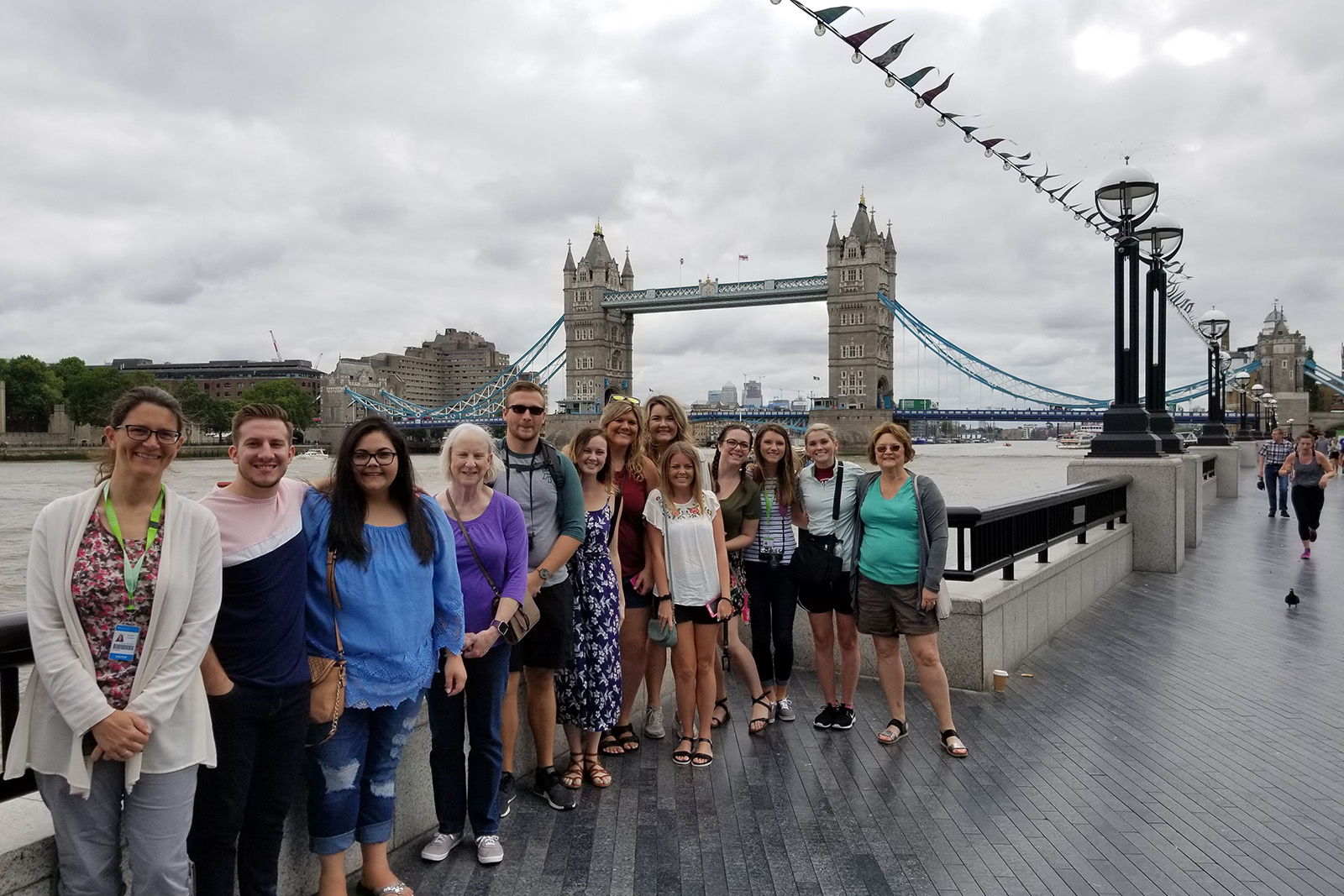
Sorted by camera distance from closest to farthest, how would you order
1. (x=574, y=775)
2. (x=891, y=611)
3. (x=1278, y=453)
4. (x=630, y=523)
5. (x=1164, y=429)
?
(x=574, y=775) < (x=630, y=523) < (x=891, y=611) < (x=1164, y=429) < (x=1278, y=453)

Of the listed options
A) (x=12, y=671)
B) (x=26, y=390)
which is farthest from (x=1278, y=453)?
(x=26, y=390)

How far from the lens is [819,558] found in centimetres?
361

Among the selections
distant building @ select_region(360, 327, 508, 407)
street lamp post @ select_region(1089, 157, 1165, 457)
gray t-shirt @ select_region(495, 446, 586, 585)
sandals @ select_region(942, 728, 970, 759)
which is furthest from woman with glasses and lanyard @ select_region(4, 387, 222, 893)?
distant building @ select_region(360, 327, 508, 407)

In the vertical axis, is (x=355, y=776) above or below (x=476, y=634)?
below

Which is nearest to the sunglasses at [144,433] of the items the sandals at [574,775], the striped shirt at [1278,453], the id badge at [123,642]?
the id badge at [123,642]

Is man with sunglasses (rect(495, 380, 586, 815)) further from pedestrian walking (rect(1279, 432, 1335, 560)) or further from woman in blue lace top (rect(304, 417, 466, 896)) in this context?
pedestrian walking (rect(1279, 432, 1335, 560))

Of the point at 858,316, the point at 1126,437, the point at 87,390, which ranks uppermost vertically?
the point at 858,316

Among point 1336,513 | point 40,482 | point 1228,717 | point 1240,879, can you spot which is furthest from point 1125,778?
point 40,482

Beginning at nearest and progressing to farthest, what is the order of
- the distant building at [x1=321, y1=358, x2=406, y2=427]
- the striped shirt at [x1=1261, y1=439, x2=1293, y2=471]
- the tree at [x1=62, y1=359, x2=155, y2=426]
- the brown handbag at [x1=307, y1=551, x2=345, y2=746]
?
the brown handbag at [x1=307, y1=551, x2=345, y2=746], the striped shirt at [x1=1261, y1=439, x2=1293, y2=471], the tree at [x1=62, y1=359, x2=155, y2=426], the distant building at [x1=321, y1=358, x2=406, y2=427]

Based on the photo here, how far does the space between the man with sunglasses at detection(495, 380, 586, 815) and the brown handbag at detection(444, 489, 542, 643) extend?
85mm

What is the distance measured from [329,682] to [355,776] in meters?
0.29

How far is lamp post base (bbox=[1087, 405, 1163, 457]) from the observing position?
767 centimetres

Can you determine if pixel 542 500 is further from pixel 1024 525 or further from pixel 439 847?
pixel 1024 525

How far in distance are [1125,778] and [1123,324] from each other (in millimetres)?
5411
